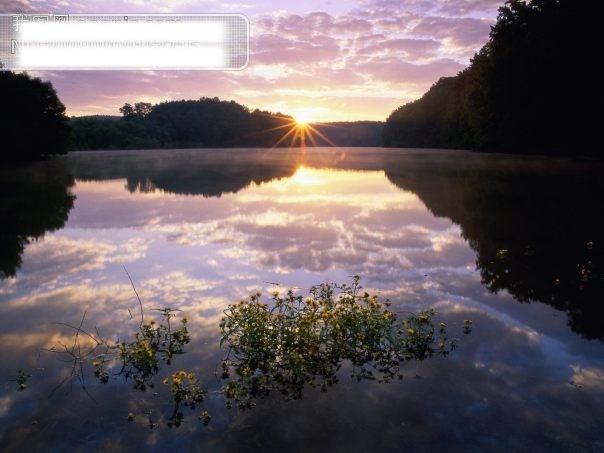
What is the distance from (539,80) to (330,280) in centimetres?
5352

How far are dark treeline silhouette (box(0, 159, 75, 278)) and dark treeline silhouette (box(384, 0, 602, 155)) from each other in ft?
170

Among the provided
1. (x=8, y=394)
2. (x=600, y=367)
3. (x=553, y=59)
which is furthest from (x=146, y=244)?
(x=553, y=59)

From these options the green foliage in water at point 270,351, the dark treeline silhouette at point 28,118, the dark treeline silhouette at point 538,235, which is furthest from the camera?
the dark treeline silhouette at point 28,118

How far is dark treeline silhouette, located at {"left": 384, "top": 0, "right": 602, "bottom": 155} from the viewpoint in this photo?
4756 cm

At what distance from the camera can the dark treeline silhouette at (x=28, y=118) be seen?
55438 millimetres

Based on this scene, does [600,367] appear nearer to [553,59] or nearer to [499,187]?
[499,187]

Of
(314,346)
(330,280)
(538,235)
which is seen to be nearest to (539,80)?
(538,235)

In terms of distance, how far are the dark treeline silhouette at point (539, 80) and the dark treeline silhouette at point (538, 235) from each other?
25.5m

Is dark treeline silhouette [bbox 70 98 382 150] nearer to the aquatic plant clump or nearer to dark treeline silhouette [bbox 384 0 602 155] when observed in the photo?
dark treeline silhouette [bbox 384 0 602 155]

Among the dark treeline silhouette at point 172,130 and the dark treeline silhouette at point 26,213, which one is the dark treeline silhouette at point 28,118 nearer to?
the dark treeline silhouette at point 26,213

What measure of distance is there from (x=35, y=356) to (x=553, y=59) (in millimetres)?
58267

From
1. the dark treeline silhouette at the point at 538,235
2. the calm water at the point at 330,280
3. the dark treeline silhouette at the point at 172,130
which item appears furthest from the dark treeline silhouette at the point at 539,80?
the dark treeline silhouette at the point at 172,130

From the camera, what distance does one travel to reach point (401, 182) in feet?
102

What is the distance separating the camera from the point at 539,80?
51375 millimetres
